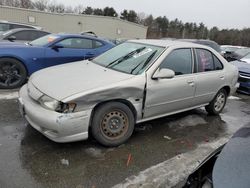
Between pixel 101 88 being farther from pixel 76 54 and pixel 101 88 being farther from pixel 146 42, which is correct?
pixel 76 54

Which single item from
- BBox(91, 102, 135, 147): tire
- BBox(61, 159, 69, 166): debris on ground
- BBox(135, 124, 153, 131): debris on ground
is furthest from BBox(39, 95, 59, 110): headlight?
BBox(135, 124, 153, 131): debris on ground

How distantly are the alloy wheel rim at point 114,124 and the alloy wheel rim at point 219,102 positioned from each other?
2595 mm

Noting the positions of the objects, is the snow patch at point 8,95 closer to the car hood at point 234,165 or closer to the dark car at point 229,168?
the dark car at point 229,168

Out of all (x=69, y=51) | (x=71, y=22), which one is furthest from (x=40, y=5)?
(x=69, y=51)

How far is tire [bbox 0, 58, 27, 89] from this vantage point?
6188 mm

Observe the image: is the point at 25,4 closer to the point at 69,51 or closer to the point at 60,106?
the point at 69,51

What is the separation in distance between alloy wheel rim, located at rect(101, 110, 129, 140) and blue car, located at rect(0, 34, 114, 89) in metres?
3.54

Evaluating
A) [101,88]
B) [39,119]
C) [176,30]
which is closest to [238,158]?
[101,88]

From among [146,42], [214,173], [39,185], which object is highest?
[146,42]

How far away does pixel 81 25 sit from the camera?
29.6m

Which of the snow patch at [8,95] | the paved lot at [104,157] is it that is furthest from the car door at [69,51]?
the paved lot at [104,157]

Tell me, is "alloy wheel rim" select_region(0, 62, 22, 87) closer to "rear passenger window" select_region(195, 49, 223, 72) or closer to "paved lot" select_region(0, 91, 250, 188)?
"paved lot" select_region(0, 91, 250, 188)

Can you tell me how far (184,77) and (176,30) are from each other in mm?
64980

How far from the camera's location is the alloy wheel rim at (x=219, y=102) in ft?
18.6
